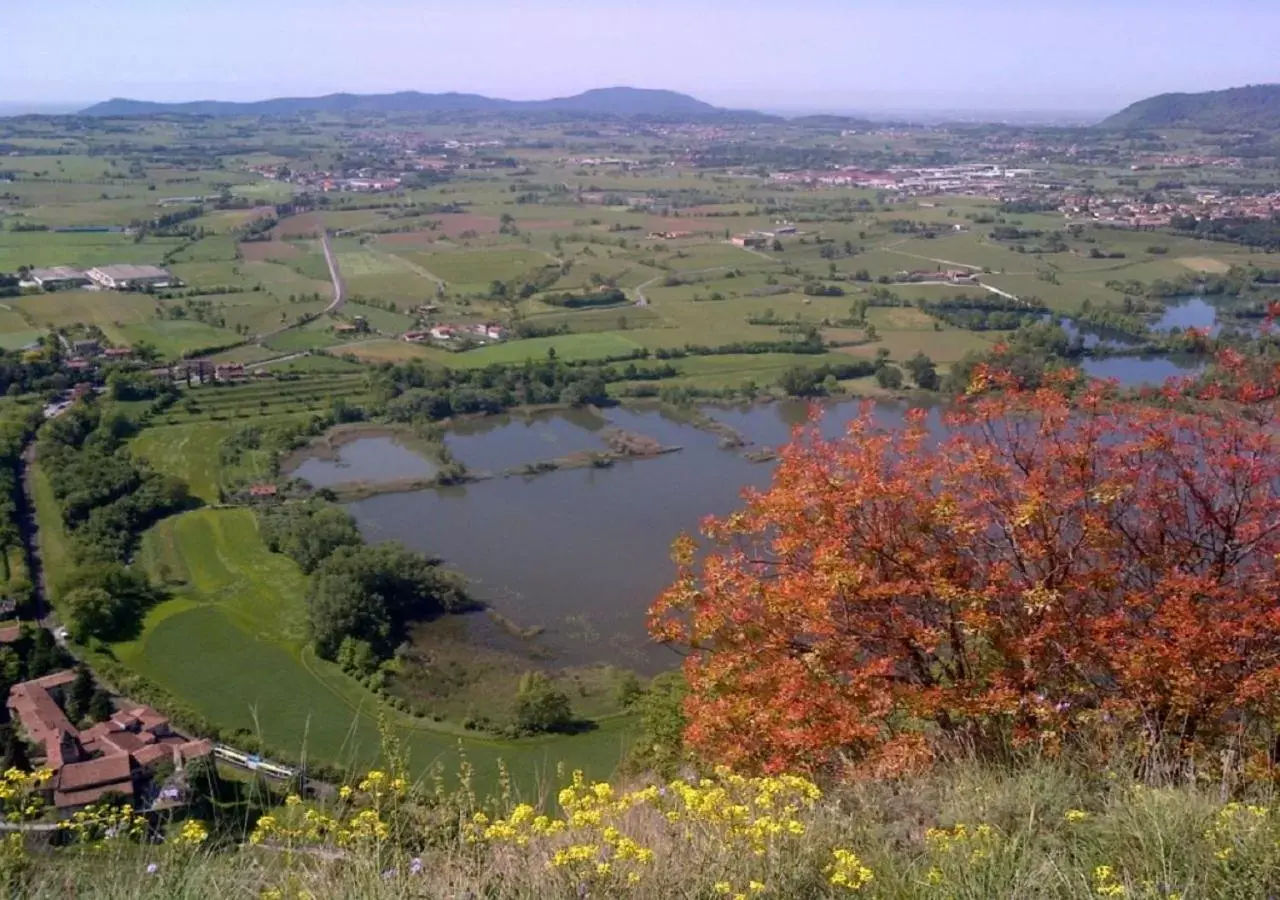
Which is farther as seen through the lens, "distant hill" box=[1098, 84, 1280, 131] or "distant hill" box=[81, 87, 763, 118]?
"distant hill" box=[81, 87, 763, 118]

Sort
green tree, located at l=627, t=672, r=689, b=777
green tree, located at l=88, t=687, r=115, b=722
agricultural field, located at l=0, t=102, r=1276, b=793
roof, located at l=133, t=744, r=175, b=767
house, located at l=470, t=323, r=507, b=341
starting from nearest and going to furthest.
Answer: green tree, located at l=627, t=672, r=689, b=777, roof, located at l=133, t=744, r=175, b=767, green tree, located at l=88, t=687, r=115, b=722, agricultural field, located at l=0, t=102, r=1276, b=793, house, located at l=470, t=323, r=507, b=341

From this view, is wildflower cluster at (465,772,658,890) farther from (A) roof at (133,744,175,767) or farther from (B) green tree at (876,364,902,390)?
(B) green tree at (876,364,902,390)

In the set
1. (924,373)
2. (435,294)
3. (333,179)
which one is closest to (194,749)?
(924,373)

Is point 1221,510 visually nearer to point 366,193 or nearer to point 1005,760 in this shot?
point 1005,760

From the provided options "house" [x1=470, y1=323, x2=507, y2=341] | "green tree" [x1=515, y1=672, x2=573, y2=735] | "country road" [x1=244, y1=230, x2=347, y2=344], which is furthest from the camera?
"house" [x1=470, y1=323, x2=507, y2=341]

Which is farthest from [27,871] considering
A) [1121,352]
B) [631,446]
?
[1121,352]

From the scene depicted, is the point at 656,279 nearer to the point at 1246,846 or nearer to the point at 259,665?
the point at 259,665

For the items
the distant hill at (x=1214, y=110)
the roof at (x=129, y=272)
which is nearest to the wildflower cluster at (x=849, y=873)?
the roof at (x=129, y=272)

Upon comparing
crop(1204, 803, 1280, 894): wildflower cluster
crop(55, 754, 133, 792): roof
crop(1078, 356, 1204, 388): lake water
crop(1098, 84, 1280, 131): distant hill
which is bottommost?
crop(55, 754, 133, 792): roof

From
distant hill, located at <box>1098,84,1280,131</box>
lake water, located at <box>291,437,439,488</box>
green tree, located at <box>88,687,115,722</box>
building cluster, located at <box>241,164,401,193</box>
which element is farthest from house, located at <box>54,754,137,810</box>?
distant hill, located at <box>1098,84,1280,131</box>

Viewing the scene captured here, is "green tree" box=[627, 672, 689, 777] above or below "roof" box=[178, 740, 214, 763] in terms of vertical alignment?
above
